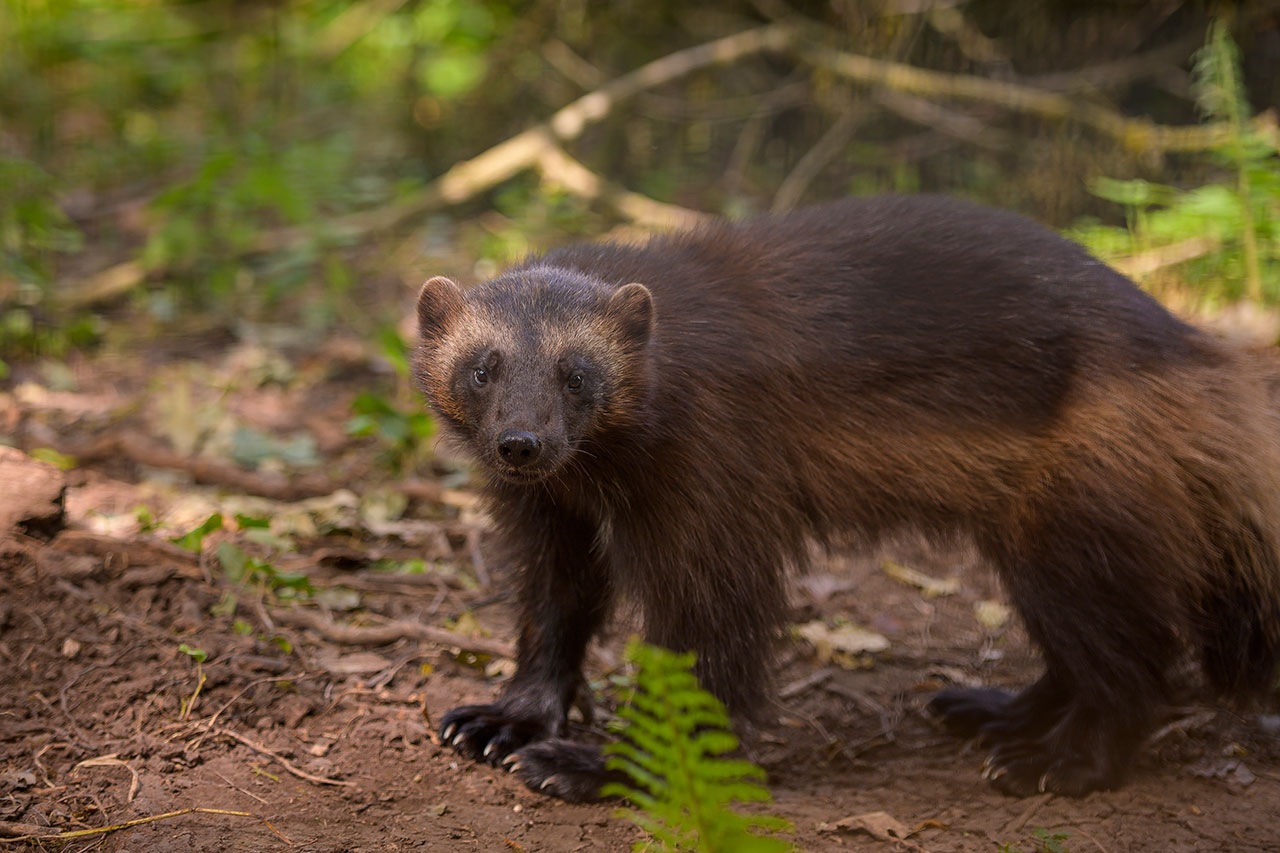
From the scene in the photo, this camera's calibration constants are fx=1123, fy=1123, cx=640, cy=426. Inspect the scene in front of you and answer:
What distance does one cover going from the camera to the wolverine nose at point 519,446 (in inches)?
130

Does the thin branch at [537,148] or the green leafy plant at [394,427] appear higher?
the thin branch at [537,148]

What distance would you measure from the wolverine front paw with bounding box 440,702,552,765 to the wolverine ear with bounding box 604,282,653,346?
144cm

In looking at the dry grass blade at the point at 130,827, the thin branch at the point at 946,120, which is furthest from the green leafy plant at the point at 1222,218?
the dry grass blade at the point at 130,827

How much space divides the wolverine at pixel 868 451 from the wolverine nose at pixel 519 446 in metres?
0.28

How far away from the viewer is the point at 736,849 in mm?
2244

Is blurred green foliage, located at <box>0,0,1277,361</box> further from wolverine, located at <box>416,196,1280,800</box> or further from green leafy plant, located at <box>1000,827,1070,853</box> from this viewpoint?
green leafy plant, located at <box>1000,827,1070,853</box>

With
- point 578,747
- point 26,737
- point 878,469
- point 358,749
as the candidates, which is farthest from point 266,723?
point 878,469

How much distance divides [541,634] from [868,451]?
135 centimetres

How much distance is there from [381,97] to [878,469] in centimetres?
860

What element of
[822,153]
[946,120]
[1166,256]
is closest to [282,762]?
[1166,256]

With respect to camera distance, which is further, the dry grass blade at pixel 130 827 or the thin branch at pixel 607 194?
the thin branch at pixel 607 194

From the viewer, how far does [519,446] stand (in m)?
3.29

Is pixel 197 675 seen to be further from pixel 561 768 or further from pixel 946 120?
pixel 946 120

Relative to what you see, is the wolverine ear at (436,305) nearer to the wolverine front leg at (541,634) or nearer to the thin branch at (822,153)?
the wolverine front leg at (541,634)
